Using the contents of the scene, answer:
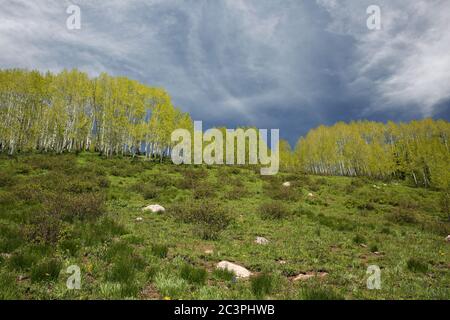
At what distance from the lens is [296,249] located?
10148 millimetres

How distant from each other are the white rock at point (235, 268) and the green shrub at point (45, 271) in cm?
395

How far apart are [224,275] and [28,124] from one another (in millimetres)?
54923

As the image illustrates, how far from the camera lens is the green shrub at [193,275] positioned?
22.0 feet

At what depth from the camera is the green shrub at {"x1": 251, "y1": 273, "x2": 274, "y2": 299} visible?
6.10 meters

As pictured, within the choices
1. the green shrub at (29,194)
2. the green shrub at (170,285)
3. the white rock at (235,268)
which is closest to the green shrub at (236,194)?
the green shrub at (29,194)

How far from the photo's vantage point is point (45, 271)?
21.0ft

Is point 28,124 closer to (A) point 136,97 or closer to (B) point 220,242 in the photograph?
(A) point 136,97

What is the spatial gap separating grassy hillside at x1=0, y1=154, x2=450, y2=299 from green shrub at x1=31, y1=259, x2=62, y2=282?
0.9 inches

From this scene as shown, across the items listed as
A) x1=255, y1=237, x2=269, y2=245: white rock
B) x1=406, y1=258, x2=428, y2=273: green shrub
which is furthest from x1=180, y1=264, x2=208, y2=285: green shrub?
x1=406, y1=258, x2=428, y2=273: green shrub

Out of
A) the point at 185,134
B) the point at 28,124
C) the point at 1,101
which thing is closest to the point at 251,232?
the point at 185,134

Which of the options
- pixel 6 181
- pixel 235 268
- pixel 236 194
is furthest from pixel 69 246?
pixel 6 181

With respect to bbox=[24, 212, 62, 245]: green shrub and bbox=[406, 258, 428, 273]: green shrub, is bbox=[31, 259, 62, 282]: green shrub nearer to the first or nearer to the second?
bbox=[24, 212, 62, 245]: green shrub

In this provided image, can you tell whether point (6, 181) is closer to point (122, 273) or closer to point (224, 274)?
point (122, 273)
